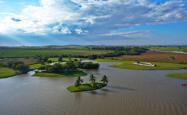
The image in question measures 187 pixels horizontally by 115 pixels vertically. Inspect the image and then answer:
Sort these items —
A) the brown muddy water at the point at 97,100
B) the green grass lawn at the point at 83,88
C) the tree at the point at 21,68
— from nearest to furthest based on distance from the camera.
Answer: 1. the brown muddy water at the point at 97,100
2. the green grass lawn at the point at 83,88
3. the tree at the point at 21,68

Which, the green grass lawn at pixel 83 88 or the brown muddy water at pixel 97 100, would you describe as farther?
the green grass lawn at pixel 83 88

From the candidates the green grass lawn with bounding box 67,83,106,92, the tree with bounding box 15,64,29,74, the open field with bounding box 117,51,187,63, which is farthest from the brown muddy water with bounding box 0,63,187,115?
the open field with bounding box 117,51,187,63

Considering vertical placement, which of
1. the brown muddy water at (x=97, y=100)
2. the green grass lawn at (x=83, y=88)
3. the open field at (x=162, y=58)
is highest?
the open field at (x=162, y=58)

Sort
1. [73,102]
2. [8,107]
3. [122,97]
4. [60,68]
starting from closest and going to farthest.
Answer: [8,107] → [73,102] → [122,97] → [60,68]

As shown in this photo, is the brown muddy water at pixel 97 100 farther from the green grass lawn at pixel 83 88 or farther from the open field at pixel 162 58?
the open field at pixel 162 58

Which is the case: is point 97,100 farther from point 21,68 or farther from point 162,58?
point 162,58

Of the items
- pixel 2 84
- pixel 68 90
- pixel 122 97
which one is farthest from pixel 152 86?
pixel 2 84

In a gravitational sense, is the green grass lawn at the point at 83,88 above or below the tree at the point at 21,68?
below

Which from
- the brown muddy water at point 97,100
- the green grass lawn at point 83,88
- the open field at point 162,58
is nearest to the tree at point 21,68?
the brown muddy water at point 97,100

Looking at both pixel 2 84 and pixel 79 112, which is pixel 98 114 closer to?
pixel 79 112
